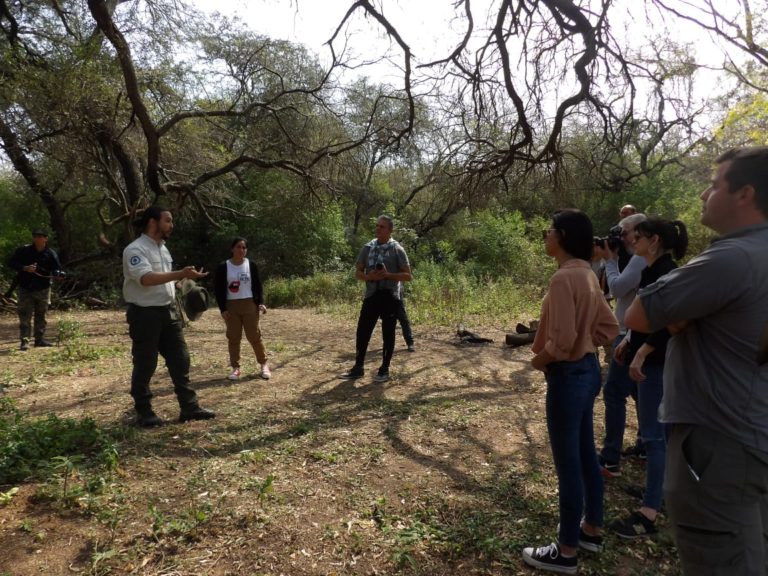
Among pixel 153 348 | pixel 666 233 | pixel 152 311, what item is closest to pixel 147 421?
pixel 153 348

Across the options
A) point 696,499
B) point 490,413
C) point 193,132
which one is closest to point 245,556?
point 696,499

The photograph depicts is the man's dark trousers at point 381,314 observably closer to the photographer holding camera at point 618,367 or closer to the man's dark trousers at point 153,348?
the man's dark trousers at point 153,348

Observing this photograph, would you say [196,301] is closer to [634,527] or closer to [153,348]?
[153,348]

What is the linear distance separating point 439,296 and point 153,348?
29.1 ft

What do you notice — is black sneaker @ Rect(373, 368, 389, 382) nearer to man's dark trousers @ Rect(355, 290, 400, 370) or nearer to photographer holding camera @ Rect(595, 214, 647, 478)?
man's dark trousers @ Rect(355, 290, 400, 370)

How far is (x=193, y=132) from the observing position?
11.3 meters

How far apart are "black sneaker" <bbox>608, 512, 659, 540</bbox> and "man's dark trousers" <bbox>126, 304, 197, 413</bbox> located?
3.49 metres

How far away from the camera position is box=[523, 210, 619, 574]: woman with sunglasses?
2.33 meters

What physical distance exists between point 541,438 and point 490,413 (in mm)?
673

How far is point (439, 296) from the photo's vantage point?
12.6 metres

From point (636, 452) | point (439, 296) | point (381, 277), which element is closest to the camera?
point (636, 452)

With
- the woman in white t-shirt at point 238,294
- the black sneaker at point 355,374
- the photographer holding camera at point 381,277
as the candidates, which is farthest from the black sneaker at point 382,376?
the woman in white t-shirt at point 238,294

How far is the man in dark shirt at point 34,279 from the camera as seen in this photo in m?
7.95

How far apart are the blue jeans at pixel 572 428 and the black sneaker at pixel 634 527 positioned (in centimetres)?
53
